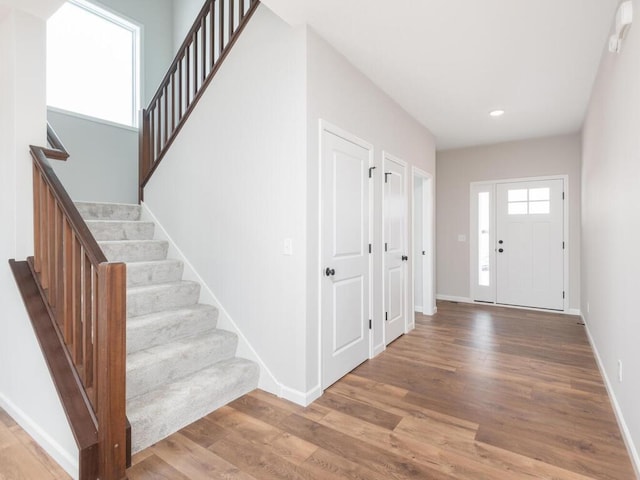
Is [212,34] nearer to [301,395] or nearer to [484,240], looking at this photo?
[301,395]

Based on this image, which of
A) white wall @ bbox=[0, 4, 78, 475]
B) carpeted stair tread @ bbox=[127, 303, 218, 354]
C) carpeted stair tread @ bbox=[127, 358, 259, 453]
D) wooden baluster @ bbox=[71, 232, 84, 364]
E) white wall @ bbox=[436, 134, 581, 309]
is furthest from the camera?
white wall @ bbox=[436, 134, 581, 309]

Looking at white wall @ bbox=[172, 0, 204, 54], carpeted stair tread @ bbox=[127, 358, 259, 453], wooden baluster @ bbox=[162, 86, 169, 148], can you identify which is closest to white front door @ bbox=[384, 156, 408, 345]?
carpeted stair tread @ bbox=[127, 358, 259, 453]

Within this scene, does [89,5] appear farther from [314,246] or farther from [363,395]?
[363,395]

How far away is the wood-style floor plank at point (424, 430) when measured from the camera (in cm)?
177

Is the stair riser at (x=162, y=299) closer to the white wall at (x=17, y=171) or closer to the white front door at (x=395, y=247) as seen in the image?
the white wall at (x=17, y=171)

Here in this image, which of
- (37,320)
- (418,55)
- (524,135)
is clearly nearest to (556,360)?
(418,55)

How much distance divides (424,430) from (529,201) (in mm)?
4542

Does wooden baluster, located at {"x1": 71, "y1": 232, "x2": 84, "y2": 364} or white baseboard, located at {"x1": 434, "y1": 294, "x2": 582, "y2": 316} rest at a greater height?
wooden baluster, located at {"x1": 71, "y1": 232, "x2": 84, "y2": 364}

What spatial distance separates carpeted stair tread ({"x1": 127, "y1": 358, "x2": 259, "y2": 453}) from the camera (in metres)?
1.95

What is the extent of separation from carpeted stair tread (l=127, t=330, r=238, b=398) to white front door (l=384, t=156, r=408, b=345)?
5.61 feet

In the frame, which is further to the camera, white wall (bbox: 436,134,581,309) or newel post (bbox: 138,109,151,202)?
white wall (bbox: 436,134,581,309)

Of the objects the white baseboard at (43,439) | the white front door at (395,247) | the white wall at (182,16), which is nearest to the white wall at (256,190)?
the white baseboard at (43,439)

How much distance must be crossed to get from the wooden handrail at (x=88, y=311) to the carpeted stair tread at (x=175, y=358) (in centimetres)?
38

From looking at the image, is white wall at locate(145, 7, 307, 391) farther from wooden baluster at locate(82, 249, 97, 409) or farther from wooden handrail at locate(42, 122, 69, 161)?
wooden baluster at locate(82, 249, 97, 409)
